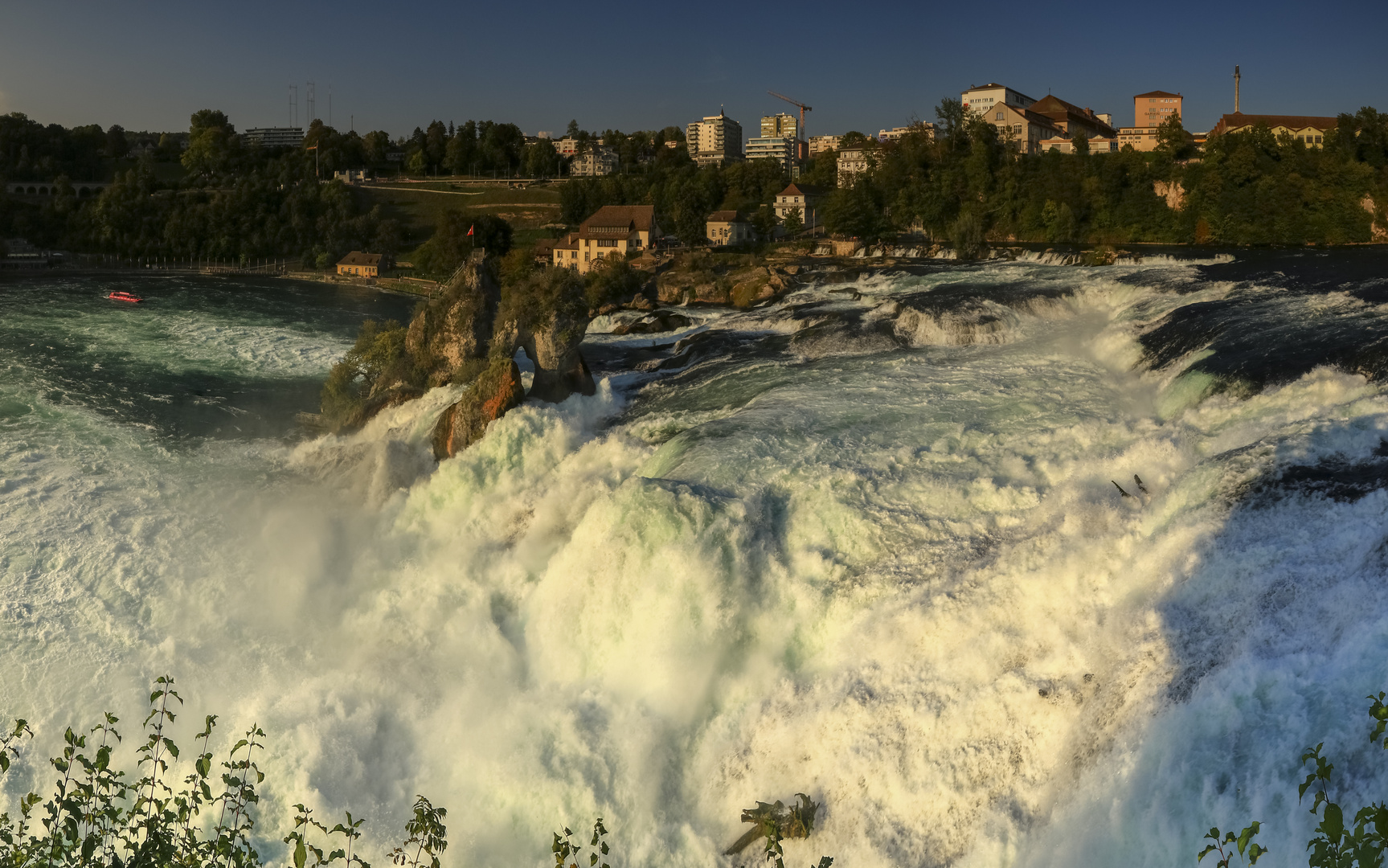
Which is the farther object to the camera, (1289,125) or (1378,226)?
(1289,125)

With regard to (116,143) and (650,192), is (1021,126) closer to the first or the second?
(650,192)

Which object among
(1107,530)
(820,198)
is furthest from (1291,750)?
(820,198)

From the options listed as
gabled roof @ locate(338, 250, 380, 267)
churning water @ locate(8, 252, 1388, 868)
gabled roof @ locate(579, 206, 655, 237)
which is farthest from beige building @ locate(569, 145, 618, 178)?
churning water @ locate(8, 252, 1388, 868)

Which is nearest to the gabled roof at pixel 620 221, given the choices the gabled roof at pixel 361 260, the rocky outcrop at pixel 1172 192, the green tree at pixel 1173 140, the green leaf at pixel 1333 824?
the gabled roof at pixel 361 260

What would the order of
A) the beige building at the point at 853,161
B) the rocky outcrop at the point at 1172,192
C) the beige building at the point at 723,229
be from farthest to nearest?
the beige building at the point at 853,161 → the beige building at the point at 723,229 → the rocky outcrop at the point at 1172,192

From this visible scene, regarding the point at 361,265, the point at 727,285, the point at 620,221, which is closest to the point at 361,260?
the point at 361,265

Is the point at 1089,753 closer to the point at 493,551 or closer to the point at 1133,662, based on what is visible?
the point at 1133,662

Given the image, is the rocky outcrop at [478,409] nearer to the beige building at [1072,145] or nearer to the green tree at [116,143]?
the beige building at [1072,145]

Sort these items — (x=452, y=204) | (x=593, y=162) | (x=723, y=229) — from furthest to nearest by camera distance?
(x=593, y=162) → (x=452, y=204) → (x=723, y=229)
